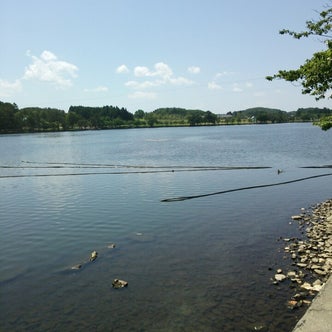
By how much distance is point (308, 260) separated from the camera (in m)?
16.8

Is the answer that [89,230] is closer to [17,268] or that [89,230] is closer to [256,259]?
[17,268]

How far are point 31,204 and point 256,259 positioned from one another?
71.7 ft

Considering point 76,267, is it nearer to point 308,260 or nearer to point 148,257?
point 148,257

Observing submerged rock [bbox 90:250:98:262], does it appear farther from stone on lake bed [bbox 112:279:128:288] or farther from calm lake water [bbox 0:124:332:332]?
stone on lake bed [bbox 112:279:128:288]

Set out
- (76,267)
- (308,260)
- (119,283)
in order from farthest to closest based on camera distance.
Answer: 1. (76,267)
2. (308,260)
3. (119,283)

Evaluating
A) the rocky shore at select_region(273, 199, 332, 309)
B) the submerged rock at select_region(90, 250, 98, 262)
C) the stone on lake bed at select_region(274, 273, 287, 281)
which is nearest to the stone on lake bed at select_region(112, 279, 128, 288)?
the submerged rock at select_region(90, 250, 98, 262)

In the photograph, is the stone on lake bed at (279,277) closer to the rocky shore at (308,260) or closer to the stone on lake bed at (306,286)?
the rocky shore at (308,260)

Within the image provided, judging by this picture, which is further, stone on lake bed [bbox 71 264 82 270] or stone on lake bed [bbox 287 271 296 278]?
stone on lake bed [bbox 71 264 82 270]

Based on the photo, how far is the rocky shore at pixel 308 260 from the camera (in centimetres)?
1373

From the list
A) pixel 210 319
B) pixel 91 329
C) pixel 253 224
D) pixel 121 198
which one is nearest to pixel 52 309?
pixel 91 329

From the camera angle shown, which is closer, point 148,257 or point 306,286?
point 306,286

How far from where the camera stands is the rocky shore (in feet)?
45.1

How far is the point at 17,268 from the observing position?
1752 centimetres

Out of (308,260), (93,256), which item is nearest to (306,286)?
(308,260)
